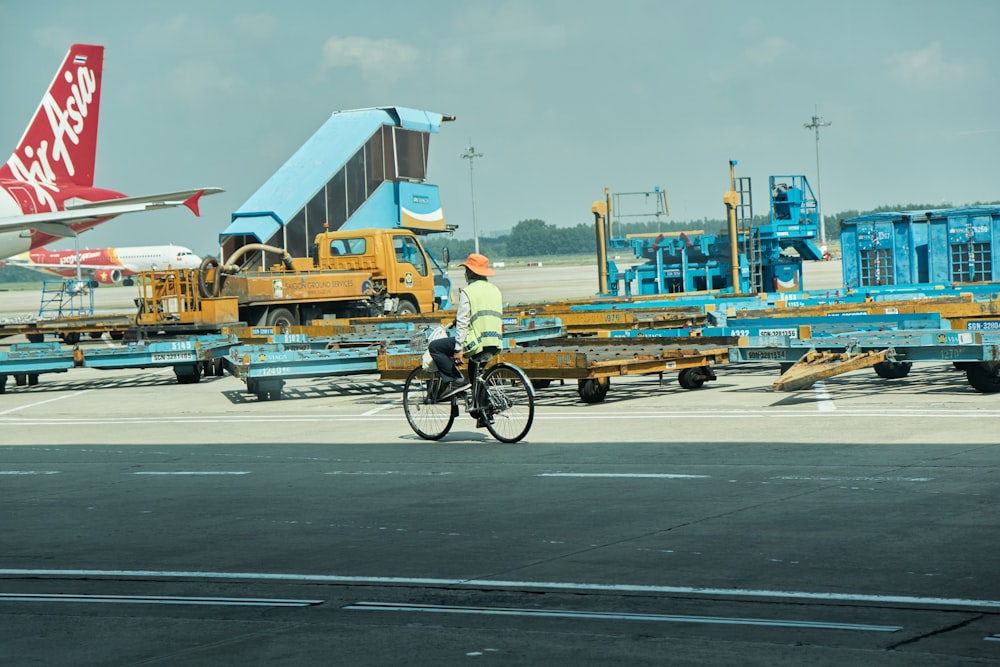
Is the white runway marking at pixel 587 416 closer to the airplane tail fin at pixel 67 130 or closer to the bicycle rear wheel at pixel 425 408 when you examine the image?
the bicycle rear wheel at pixel 425 408

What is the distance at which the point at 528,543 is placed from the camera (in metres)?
7.86

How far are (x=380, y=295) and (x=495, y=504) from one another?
22.5 meters

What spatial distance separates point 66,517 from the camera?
9.62 metres

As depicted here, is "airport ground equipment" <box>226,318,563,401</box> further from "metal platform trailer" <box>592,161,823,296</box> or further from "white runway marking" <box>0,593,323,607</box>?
"metal platform trailer" <box>592,161,823,296</box>

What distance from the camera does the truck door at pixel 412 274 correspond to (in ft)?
105

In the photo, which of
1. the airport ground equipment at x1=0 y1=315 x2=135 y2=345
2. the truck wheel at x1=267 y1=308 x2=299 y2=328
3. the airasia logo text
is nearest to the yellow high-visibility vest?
the airport ground equipment at x1=0 y1=315 x2=135 y2=345

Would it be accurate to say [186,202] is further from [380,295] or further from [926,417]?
[926,417]

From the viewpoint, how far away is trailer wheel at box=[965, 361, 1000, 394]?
1559cm

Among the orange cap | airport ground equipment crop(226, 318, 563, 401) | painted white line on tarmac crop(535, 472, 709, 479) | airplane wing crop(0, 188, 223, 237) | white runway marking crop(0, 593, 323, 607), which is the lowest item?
white runway marking crop(0, 593, 323, 607)

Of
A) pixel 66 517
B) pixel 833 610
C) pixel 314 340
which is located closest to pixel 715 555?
pixel 833 610

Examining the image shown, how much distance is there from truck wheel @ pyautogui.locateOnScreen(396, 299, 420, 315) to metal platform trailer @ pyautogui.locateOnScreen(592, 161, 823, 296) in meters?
9.96

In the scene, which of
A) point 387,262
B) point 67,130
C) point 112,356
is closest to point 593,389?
point 112,356

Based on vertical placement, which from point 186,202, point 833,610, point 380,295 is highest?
point 186,202

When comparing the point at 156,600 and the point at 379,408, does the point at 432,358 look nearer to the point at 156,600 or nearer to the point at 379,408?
the point at 379,408
